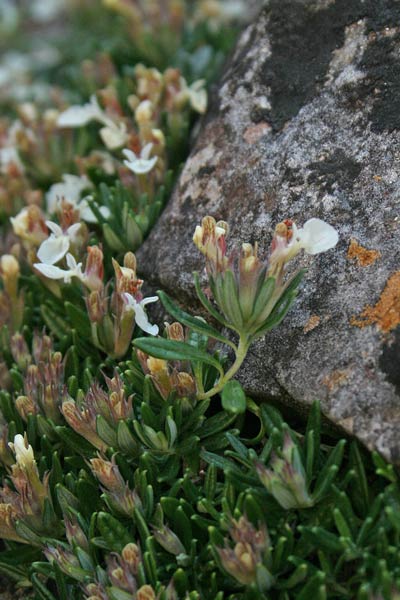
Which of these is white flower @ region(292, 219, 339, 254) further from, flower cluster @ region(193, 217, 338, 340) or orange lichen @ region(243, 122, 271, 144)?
orange lichen @ region(243, 122, 271, 144)

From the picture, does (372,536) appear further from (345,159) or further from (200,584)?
(345,159)

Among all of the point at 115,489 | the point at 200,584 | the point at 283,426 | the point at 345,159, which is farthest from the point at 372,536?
the point at 345,159

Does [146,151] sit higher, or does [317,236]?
[317,236]

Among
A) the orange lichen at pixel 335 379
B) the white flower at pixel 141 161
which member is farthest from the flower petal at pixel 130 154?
the orange lichen at pixel 335 379

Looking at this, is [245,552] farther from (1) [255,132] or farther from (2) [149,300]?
(1) [255,132]

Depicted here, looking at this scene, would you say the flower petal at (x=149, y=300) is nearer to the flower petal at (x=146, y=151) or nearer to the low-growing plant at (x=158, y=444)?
the low-growing plant at (x=158, y=444)

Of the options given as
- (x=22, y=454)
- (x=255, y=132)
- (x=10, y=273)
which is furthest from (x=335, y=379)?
(x=10, y=273)
